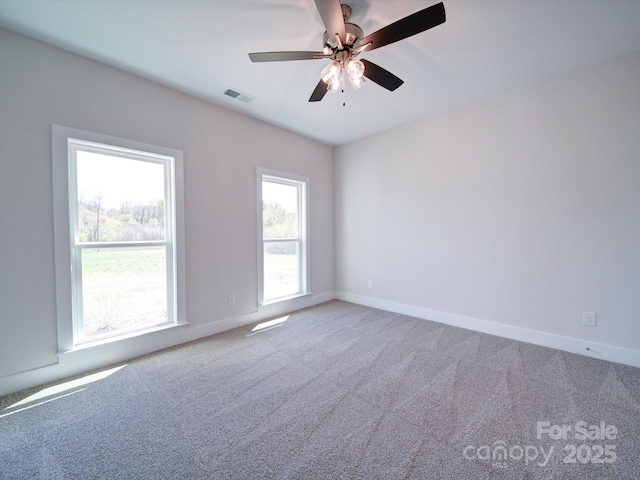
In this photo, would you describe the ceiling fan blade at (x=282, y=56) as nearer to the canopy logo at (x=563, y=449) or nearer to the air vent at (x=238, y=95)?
the air vent at (x=238, y=95)

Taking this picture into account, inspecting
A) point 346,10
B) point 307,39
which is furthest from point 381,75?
point 307,39

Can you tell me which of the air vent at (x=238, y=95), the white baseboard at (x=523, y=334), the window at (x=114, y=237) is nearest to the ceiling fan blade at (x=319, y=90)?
the air vent at (x=238, y=95)

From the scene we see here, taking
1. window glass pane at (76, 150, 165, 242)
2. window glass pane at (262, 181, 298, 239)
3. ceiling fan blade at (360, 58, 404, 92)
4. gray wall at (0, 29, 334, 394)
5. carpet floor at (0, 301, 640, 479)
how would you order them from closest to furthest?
1. carpet floor at (0, 301, 640, 479)
2. ceiling fan blade at (360, 58, 404, 92)
3. gray wall at (0, 29, 334, 394)
4. window glass pane at (76, 150, 165, 242)
5. window glass pane at (262, 181, 298, 239)

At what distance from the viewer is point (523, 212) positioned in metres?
2.95

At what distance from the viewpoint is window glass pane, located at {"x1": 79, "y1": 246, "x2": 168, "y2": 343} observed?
8.04 feet

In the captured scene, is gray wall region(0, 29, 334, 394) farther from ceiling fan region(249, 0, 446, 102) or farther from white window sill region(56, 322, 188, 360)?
ceiling fan region(249, 0, 446, 102)

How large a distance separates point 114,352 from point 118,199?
149 centimetres

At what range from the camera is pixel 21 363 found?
209cm

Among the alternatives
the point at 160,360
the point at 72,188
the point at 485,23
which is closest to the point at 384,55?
the point at 485,23

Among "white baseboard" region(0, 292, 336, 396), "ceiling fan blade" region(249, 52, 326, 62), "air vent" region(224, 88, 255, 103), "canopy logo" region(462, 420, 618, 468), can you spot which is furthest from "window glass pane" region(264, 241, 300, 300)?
"canopy logo" region(462, 420, 618, 468)

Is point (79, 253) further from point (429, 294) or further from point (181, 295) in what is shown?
point (429, 294)

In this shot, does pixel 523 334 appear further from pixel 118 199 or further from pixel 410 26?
pixel 118 199

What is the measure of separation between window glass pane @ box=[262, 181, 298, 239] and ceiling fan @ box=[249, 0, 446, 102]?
81.5 inches

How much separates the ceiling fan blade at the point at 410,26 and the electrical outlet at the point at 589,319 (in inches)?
119
